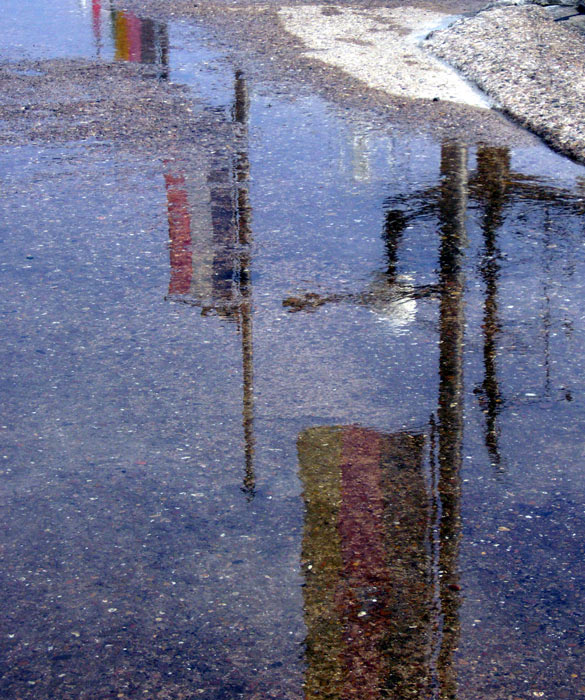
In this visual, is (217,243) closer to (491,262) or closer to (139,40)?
(491,262)

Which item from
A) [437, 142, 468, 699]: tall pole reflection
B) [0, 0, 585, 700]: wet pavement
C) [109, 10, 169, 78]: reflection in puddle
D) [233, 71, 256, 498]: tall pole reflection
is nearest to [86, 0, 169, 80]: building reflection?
[109, 10, 169, 78]: reflection in puddle

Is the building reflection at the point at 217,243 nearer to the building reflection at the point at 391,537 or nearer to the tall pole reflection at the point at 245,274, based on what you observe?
the tall pole reflection at the point at 245,274

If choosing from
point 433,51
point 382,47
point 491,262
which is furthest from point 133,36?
point 491,262

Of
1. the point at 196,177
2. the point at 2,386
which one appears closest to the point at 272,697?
the point at 2,386

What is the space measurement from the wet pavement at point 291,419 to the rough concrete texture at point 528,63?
25.1 inches

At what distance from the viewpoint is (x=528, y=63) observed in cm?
1121

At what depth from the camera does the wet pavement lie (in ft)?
11.1

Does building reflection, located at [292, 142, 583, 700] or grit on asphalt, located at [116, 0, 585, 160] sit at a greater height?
grit on asphalt, located at [116, 0, 585, 160]

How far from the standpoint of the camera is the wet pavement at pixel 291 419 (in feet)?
11.1

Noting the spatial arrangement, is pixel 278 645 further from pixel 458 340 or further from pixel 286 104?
pixel 286 104

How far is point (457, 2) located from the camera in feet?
51.9

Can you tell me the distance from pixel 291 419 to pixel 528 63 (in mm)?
7931

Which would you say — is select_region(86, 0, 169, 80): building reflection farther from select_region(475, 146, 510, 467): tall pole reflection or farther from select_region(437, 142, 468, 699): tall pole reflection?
select_region(437, 142, 468, 699): tall pole reflection

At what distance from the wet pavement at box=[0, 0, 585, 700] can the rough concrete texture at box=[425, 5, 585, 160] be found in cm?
64
